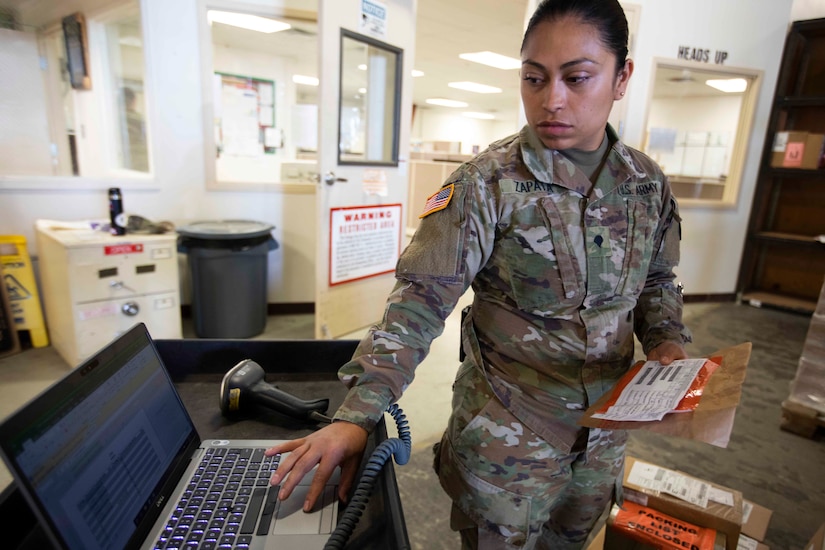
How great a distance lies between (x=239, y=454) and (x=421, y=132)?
575 inches

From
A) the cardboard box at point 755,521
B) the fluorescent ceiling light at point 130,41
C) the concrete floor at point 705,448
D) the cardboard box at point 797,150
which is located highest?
the fluorescent ceiling light at point 130,41

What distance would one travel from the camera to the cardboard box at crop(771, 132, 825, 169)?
12.3 ft

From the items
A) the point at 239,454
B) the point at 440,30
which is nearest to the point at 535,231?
the point at 239,454

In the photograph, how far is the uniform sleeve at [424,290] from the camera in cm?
67

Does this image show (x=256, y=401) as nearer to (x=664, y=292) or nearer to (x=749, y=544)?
(x=664, y=292)

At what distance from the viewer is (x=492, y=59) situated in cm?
661

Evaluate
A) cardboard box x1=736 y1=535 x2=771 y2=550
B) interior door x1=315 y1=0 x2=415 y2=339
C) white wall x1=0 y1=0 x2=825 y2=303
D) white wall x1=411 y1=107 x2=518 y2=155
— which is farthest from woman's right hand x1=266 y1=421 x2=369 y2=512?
white wall x1=411 y1=107 x2=518 y2=155

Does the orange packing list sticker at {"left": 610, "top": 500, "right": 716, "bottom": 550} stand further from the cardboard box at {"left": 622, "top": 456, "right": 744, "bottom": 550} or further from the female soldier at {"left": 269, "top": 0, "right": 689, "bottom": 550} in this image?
the female soldier at {"left": 269, "top": 0, "right": 689, "bottom": 550}

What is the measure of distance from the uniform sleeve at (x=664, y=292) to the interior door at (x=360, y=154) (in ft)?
6.35

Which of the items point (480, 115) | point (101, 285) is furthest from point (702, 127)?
point (101, 285)

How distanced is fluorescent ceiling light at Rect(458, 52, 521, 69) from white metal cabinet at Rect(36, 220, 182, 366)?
522 centimetres

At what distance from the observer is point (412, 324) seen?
2.37ft

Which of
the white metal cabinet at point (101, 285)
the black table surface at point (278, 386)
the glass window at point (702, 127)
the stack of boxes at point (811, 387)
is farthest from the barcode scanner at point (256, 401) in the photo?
the glass window at point (702, 127)

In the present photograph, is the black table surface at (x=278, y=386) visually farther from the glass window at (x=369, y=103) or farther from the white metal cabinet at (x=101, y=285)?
the glass window at (x=369, y=103)
